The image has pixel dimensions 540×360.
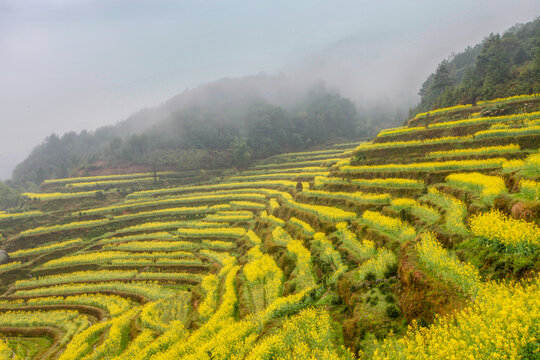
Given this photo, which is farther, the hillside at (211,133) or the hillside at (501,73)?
the hillside at (211,133)

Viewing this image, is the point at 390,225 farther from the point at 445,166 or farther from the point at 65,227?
the point at 65,227

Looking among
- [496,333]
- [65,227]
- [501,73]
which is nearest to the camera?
[496,333]

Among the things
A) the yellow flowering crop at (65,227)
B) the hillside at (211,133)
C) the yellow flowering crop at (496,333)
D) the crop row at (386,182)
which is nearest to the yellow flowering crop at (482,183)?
the crop row at (386,182)

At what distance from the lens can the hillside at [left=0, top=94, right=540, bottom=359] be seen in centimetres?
987

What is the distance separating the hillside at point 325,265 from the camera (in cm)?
987

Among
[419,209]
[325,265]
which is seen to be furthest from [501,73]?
[325,265]

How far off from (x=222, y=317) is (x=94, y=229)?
43.7m

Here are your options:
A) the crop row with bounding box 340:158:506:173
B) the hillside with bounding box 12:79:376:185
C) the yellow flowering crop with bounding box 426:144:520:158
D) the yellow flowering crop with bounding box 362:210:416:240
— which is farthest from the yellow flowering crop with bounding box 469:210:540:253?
the hillside with bounding box 12:79:376:185

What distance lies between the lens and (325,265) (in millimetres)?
20266

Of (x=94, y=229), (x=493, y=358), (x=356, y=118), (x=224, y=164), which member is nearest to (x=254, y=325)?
(x=493, y=358)

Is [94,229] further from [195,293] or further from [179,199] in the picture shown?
[195,293]

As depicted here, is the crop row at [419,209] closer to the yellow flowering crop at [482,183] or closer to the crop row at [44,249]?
the yellow flowering crop at [482,183]

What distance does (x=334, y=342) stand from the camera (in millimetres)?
12883

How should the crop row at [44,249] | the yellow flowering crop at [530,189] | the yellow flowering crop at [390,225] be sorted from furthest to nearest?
the crop row at [44,249]
the yellow flowering crop at [390,225]
the yellow flowering crop at [530,189]
